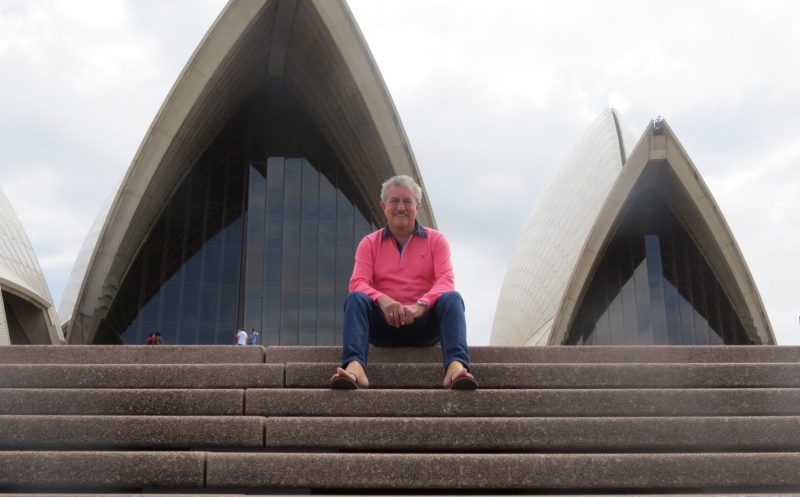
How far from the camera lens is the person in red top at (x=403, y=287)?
5.23 m

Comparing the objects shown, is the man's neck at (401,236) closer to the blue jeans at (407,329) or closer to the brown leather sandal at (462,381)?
the blue jeans at (407,329)

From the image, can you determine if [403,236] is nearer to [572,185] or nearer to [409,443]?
[409,443]

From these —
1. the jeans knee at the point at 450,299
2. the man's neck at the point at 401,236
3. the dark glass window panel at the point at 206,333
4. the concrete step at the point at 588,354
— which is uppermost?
the dark glass window panel at the point at 206,333

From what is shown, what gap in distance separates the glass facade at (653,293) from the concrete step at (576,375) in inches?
667

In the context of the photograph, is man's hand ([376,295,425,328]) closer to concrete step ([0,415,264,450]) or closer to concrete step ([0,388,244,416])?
concrete step ([0,388,244,416])

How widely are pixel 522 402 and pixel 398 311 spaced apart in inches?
40.0

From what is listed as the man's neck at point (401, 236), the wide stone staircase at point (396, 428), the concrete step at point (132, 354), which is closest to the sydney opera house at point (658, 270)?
the man's neck at point (401, 236)

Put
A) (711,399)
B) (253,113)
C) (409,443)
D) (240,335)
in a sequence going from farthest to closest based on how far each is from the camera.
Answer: (253,113), (240,335), (711,399), (409,443)

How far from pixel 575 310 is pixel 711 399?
17458mm

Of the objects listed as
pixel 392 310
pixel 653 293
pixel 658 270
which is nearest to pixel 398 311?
pixel 392 310

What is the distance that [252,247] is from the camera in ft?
62.4

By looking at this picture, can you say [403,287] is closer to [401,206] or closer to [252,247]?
[401,206]

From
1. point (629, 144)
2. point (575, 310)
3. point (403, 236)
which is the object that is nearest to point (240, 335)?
point (575, 310)

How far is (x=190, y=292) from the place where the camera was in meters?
18.6
